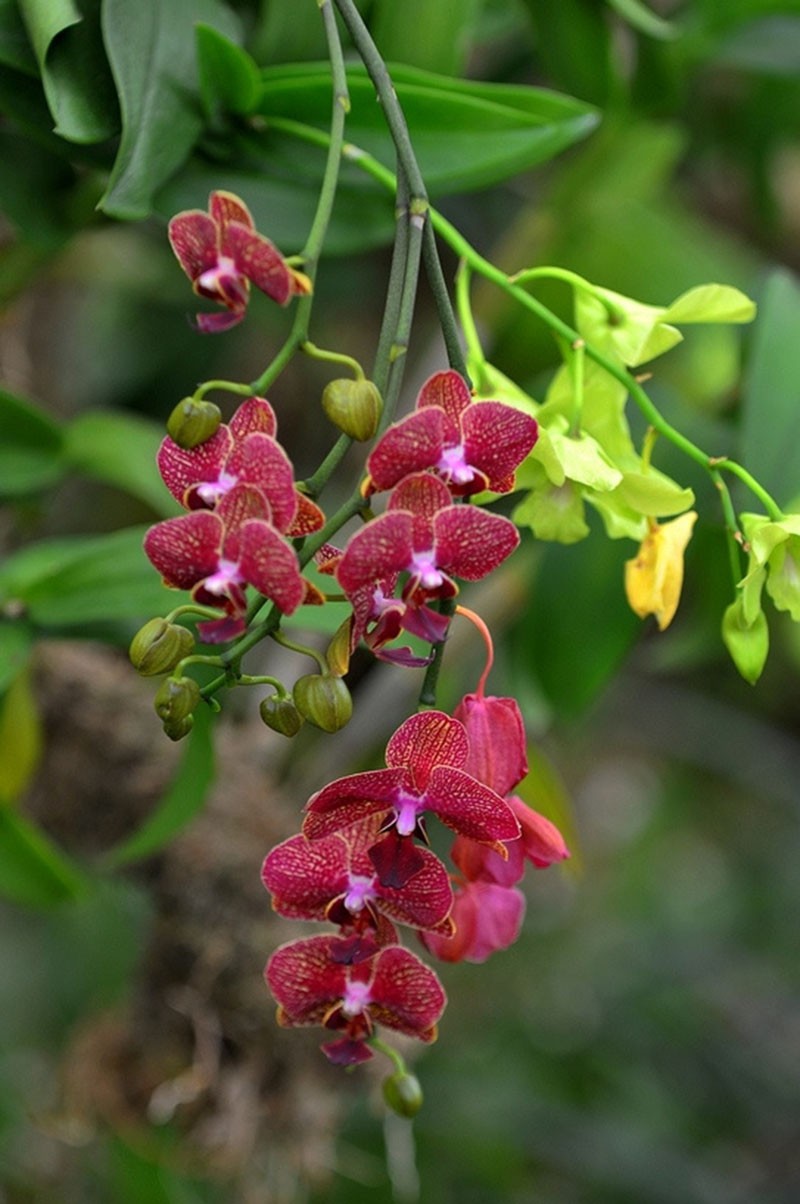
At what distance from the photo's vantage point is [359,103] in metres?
0.55

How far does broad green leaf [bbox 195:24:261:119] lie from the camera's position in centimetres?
54

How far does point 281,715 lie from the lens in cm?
36

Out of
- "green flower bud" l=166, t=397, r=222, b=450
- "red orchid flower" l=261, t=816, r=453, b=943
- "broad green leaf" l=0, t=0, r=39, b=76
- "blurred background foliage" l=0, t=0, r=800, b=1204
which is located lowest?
"blurred background foliage" l=0, t=0, r=800, b=1204

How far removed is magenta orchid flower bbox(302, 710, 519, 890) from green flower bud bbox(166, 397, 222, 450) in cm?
10

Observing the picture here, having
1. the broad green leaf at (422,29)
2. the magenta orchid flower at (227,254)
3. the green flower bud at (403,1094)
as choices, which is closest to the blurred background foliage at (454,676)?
the broad green leaf at (422,29)

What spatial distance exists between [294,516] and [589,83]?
0.60 m

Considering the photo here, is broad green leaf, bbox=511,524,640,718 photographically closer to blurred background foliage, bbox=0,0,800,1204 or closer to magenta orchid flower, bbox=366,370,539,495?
blurred background foliage, bbox=0,0,800,1204

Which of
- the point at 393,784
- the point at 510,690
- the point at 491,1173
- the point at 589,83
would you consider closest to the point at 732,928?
the point at 491,1173

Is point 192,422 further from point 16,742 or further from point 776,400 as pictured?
point 16,742

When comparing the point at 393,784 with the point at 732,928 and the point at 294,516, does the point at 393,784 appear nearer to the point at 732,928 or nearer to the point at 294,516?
the point at 294,516

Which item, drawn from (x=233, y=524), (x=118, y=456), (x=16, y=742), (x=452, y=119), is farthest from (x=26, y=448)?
(x=233, y=524)

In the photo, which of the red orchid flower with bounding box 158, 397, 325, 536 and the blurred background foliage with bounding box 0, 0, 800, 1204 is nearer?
the red orchid flower with bounding box 158, 397, 325, 536

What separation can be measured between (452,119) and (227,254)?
0.81ft

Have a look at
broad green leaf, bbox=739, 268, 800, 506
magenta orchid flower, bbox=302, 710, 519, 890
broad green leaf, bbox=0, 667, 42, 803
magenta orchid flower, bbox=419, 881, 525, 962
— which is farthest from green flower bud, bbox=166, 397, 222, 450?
broad green leaf, bbox=0, 667, 42, 803
